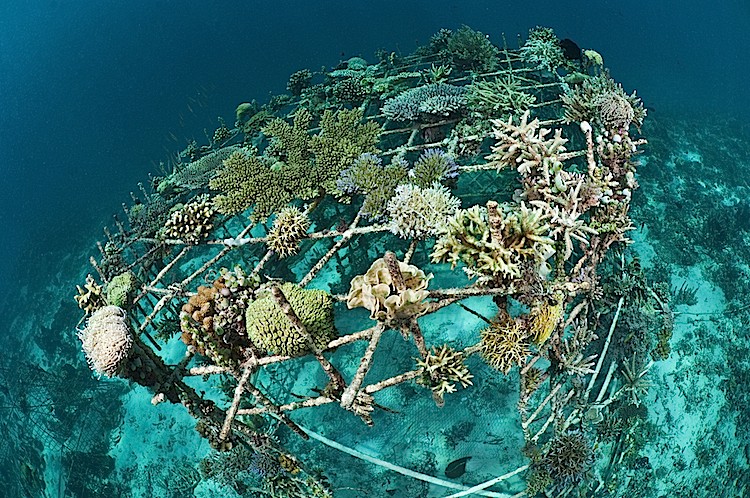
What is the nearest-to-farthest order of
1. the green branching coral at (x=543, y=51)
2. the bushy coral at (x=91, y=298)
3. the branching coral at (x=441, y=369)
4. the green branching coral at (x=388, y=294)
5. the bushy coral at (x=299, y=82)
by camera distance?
the green branching coral at (x=388, y=294)
the branching coral at (x=441, y=369)
the bushy coral at (x=91, y=298)
the green branching coral at (x=543, y=51)
the bushy coral at (x=299, y=82)

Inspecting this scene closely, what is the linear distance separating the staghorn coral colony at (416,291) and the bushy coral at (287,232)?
19 millimetres

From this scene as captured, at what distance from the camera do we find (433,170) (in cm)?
620

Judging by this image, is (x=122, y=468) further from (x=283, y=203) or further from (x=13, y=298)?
(x=13, y=298)

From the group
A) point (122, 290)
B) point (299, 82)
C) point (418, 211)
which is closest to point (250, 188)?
point (122, 290)

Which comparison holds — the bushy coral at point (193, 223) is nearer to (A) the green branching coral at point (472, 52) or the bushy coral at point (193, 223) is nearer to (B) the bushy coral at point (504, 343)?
(B) the bushy coral at point (504, 343)

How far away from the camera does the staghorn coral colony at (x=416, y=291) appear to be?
4.37 m

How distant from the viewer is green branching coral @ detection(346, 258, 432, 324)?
390cm

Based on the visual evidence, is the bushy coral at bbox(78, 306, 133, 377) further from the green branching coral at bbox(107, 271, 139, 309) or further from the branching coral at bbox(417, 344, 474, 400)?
the branching coral at bbox(417, 344, 474, 400)

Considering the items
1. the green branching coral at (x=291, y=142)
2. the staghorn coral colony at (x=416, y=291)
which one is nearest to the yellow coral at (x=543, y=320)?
the staghorn coral colony at (x=416, y=291)

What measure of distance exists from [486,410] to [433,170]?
3.23 meters

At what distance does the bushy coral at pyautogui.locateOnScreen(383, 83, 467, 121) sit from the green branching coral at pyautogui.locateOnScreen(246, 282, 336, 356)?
12.7 ft

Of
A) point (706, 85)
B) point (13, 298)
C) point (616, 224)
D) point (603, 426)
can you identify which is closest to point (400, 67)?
point (616, 224)

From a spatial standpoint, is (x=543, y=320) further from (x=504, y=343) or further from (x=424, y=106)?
(x=424, y=106)

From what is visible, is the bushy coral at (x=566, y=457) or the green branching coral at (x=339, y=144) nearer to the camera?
the bushy coral at (x=566, y=457)
